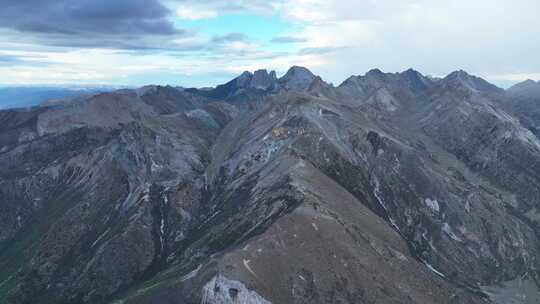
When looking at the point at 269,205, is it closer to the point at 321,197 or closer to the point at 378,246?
the point at 321,197

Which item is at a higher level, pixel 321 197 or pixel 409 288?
pixel 321 197

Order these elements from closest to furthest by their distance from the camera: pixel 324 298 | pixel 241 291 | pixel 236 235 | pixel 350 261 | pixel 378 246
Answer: pixel 241 291 < pixel 324 298 < pixel 350 261 < pixel 378 246 < pixel 236 235

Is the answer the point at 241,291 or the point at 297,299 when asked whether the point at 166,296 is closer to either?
the point at 241,291

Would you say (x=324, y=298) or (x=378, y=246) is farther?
(x=378, y=246)

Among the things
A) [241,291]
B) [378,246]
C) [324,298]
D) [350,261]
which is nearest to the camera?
[241,291]

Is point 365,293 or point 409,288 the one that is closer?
point 365,293

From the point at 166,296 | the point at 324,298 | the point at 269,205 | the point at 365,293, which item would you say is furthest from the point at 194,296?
the point at 269,205

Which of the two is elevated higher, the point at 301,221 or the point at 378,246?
the point at 301,221

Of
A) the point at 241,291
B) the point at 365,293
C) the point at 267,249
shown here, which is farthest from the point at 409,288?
the point at 241,291

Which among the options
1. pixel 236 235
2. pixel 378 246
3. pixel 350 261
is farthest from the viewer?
pixel 236 235
